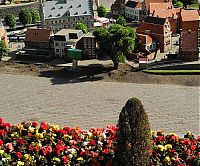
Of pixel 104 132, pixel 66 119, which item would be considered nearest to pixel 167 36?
pixel 66 119

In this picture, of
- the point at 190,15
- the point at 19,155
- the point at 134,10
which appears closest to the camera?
the point at 19,155

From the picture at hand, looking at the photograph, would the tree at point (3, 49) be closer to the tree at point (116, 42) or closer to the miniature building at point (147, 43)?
the tree at point (116, 42)

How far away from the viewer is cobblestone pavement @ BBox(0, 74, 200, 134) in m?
42.7

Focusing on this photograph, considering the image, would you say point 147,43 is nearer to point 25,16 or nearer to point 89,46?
point 89,46

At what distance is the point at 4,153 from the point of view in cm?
3084

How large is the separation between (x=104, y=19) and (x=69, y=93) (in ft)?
94.0

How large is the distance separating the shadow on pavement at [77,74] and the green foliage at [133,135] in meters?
26.4

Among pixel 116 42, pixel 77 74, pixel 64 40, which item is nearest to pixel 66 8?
pixel 64 40

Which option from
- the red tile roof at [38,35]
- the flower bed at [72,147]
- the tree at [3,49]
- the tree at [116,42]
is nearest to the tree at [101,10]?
the red tile roof at [38,35]

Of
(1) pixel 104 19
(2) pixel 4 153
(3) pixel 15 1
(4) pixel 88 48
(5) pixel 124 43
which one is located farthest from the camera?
(3) pixel 15 1

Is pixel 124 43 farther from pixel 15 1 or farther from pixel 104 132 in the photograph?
pixel 15 1

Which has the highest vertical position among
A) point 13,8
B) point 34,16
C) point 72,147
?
point 13,8

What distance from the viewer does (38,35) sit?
63625mm

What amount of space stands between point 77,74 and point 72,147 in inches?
959
